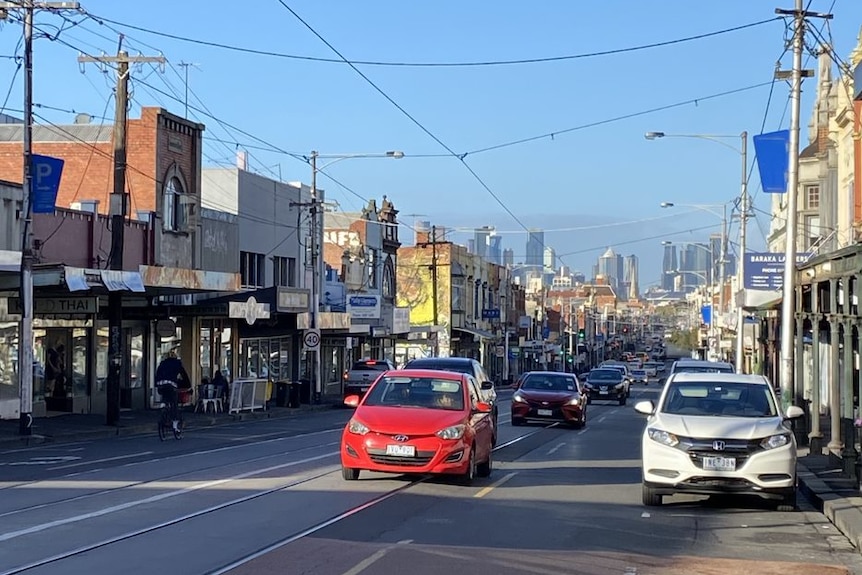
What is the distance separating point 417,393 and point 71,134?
30.1 m

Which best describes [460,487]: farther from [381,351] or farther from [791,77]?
[381,351]

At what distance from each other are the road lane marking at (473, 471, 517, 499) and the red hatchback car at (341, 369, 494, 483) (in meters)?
0.32

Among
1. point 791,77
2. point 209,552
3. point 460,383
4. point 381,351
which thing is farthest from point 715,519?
point 381,351

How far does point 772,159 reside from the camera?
86.9 ft

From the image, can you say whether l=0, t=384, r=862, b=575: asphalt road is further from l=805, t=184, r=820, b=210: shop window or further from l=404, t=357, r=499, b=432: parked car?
l=805, t=184, r=820, b=210: shop window

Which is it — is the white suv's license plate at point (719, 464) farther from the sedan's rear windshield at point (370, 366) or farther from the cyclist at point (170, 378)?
the sedan's rear windshield at point (370, 366)

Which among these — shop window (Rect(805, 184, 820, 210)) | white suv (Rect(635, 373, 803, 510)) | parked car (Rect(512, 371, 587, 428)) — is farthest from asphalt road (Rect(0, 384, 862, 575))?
shop window (Rect(805, 184, 820, 210))

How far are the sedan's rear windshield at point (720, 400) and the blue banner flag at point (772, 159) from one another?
11.4m

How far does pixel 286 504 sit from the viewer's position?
1386 cm

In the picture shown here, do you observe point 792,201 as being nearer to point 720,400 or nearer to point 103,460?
point 720,400

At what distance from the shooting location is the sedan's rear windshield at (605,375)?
54.3m

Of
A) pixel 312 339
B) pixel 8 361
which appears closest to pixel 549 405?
pixel 8 361

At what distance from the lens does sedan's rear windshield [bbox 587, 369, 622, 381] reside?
5428 cm

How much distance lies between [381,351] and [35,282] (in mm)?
46656
